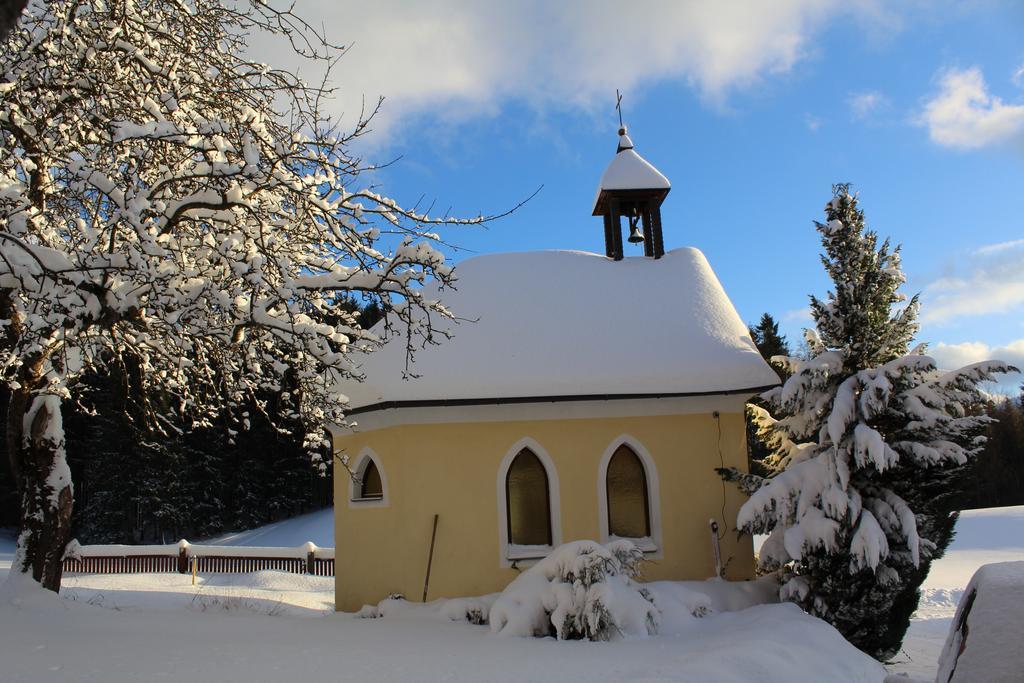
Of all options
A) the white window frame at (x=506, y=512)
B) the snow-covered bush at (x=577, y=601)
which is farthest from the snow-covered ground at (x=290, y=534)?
the snow-covered bush at (x=577, y=601)

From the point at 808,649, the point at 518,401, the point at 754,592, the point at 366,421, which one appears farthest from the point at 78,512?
the point at 808,649

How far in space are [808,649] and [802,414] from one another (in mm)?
3588

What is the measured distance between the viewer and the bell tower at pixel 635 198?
14.7m

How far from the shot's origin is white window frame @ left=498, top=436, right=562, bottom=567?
11.1 m

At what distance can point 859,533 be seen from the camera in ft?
29.9

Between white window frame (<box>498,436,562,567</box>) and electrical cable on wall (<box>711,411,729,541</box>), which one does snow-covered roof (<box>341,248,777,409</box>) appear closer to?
electrical cable on wall (<box>711,411,729,541</box>)

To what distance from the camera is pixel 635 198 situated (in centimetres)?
1495

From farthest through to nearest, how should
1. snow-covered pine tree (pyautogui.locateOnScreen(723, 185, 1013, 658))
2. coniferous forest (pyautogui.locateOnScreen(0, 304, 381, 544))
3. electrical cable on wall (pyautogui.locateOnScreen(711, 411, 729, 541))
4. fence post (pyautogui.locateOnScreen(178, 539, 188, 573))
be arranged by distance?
coniferous forest (pyautogui.locateOnScreen(0, 304, 381, 544)) < fence post (pyautogui.locateOnScreen(178, 539, 188, 573)) < electrical cable on wall (pyautogui.locateOnScreen(711, 411, 729, 541)) < snow-covered pine tree (pyautogui.locateOnScreen(723, 185, 1013, 658))

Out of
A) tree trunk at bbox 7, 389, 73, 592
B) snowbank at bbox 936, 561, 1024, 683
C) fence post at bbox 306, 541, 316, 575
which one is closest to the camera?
snowbank at bbox 936, 561, 1024, 683

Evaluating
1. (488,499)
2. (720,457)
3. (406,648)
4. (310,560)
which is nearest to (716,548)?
(720,457)

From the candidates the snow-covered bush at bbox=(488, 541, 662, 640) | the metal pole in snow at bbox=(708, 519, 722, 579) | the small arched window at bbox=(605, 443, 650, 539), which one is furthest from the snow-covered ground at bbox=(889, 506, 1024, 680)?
the small arched window at bbox=(605, 443, 650, 539)

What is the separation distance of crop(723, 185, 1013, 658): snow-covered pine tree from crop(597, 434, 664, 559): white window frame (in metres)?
1.62

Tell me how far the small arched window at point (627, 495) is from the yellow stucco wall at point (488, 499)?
280 millimetres

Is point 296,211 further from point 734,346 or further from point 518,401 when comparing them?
point 734,346
